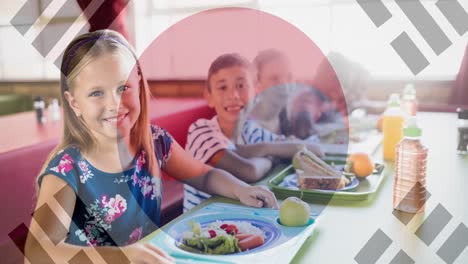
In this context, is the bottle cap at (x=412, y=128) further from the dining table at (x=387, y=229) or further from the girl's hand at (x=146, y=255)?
the girl's hand at (x=146, y=255)

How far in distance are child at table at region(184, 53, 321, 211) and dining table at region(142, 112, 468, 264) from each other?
0.21 metres

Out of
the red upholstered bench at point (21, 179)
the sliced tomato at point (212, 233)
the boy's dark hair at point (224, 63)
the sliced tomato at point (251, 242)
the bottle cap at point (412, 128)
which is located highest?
the boy's dark hair at point (224, 63)

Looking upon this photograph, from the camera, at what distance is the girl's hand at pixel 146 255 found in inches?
31.9

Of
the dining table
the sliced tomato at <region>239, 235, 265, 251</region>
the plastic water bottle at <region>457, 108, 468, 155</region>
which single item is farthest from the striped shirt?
the plastic water bottle at <region>457, 108, 468, 155</region>

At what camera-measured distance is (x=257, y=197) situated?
1169mm

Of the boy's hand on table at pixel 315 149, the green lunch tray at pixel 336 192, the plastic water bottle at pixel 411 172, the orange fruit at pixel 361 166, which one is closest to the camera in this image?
the plastic water bottle at pixel 411 172

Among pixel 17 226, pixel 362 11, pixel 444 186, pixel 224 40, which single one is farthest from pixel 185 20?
pixel 444 186

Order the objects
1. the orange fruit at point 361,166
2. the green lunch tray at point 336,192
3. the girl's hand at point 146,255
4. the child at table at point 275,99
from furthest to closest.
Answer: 1. the child at table at point 275,99
2. the orange fruit at point 361,166
3. the green lunch tray at point 336,192
4. the girl's hand at point 146,255

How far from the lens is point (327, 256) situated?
0.87m

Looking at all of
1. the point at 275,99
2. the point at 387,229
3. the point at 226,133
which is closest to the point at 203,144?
the point at 226,133

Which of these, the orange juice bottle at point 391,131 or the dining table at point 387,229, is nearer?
the dining table at point 387,229

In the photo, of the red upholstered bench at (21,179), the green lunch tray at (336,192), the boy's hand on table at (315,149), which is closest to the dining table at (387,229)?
the green lunch tray at (336,192)

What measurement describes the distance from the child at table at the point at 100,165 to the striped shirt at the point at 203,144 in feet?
0.83

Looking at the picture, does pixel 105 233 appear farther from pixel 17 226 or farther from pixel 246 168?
pixel 17 226
